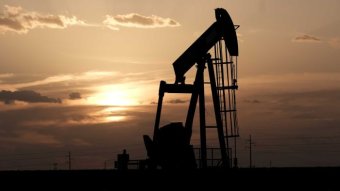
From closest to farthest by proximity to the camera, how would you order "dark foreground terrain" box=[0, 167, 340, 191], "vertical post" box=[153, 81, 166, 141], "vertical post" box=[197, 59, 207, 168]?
"dark foreground terrain" box=[0, 167, 340, 191], "vertical post" box=[197, 59, 207, 168], "vertical post" box=[153, 81, 166, 141]

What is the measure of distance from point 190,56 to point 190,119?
7.55 ft

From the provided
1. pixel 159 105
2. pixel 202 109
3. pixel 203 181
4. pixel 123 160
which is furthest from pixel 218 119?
pixel 203 181

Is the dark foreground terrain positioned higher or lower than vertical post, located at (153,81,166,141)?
lower

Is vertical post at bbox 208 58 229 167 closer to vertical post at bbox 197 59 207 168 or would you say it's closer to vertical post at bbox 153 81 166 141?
vertical post at bbox 197 59 207 168

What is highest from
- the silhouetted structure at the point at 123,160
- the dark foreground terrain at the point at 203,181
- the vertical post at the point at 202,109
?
the vertical post at the point at 202,109

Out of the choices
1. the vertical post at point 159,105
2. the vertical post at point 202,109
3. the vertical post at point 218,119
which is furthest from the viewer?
the vertical post at point 159,105

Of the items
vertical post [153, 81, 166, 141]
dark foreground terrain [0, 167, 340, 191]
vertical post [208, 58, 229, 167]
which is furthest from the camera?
vertical post [153, 81, 166, 141]

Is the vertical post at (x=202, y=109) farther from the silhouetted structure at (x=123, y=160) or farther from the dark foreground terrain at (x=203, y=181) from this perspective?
the dark foreground terrain at (x=203, y=181)

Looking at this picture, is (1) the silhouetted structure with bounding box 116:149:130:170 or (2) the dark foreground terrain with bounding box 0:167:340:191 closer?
(2) the dark foreground terrain with bounding box 0:167:340:191

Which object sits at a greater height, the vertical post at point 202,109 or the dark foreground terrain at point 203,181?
the vertical post at point 202,109

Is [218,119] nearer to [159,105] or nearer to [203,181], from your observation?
[159,105]

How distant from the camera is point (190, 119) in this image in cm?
2006

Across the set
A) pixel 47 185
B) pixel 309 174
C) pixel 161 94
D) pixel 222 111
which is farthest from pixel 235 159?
A: pixel 47 185

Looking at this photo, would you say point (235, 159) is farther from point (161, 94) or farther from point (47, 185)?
point (47, 185)
